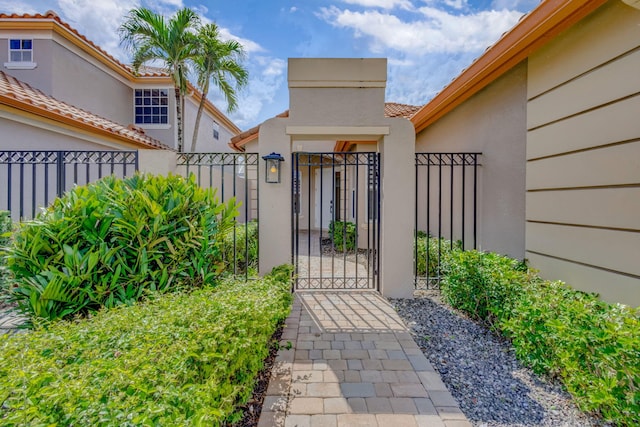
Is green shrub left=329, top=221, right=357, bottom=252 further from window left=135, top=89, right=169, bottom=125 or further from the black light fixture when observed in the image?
window left=135, top=89, right=169, bottom=125

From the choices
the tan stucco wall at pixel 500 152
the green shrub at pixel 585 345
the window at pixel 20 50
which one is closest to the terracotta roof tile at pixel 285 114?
the tan stucco wall at pixel 500 152

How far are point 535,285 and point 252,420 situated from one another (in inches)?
138

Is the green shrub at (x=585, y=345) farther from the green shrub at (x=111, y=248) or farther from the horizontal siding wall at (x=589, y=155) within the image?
the green shrub at (x=111, y=248)

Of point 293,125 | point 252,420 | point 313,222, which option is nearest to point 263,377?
point 252,420

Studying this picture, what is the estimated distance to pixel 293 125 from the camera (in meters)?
5.42

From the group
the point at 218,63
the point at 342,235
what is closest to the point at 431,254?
the point at 342,235

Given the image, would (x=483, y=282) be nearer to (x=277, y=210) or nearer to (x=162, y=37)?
(x=277, y=210)

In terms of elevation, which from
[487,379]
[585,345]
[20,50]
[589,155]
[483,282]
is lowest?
[487,379]

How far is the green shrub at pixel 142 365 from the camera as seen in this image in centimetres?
133

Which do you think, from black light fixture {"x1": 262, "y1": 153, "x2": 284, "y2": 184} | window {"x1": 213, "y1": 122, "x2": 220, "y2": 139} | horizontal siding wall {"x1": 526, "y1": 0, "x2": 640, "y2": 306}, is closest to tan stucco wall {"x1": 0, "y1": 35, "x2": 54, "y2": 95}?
window {"x1": 213, "y1": 122, "x2": 220, "y2": 139}

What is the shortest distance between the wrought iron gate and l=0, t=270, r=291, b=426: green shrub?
9.45 feet

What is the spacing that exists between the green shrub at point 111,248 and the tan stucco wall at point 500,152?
4887 mm

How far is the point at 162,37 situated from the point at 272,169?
834cm

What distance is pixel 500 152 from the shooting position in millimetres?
5449
